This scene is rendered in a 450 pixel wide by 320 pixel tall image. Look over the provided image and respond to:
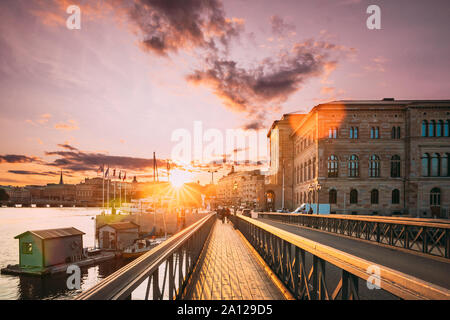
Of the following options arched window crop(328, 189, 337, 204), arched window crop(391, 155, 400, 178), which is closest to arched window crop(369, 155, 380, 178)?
arched window crop(391, 155, 400, 178)

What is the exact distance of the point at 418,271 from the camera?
25.8 feet

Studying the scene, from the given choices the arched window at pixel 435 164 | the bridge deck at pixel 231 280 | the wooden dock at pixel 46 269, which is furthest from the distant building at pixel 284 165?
the bridge deck at pixel 231 280

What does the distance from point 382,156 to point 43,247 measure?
5271cm

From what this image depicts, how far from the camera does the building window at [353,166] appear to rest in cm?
5234

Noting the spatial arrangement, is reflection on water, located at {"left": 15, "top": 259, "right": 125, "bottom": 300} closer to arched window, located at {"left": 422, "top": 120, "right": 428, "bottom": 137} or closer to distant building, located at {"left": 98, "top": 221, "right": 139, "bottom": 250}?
distant building, located at {"left": 98, "top": 221, "right": 139, "bottom": 250}

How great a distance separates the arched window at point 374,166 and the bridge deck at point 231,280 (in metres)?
46.9

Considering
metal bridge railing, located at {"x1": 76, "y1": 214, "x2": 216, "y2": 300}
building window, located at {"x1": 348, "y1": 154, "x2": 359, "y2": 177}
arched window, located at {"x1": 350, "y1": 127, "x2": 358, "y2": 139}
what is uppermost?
arched window, located at {"x1": 350, "y1": 127, "x2": 358, "y2": 139}

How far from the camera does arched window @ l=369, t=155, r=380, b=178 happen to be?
2052 inches

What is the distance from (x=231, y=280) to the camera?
8.07 m

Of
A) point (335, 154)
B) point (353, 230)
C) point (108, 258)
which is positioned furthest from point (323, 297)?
point (335, 154)

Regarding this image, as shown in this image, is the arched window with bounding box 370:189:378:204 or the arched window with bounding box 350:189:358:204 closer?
the arched window with bounding box 350:189:358:204

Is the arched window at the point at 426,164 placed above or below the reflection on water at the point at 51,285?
above

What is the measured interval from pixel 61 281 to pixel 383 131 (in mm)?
53364

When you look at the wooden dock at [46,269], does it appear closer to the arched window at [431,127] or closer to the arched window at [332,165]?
the arched window at [332,165]
